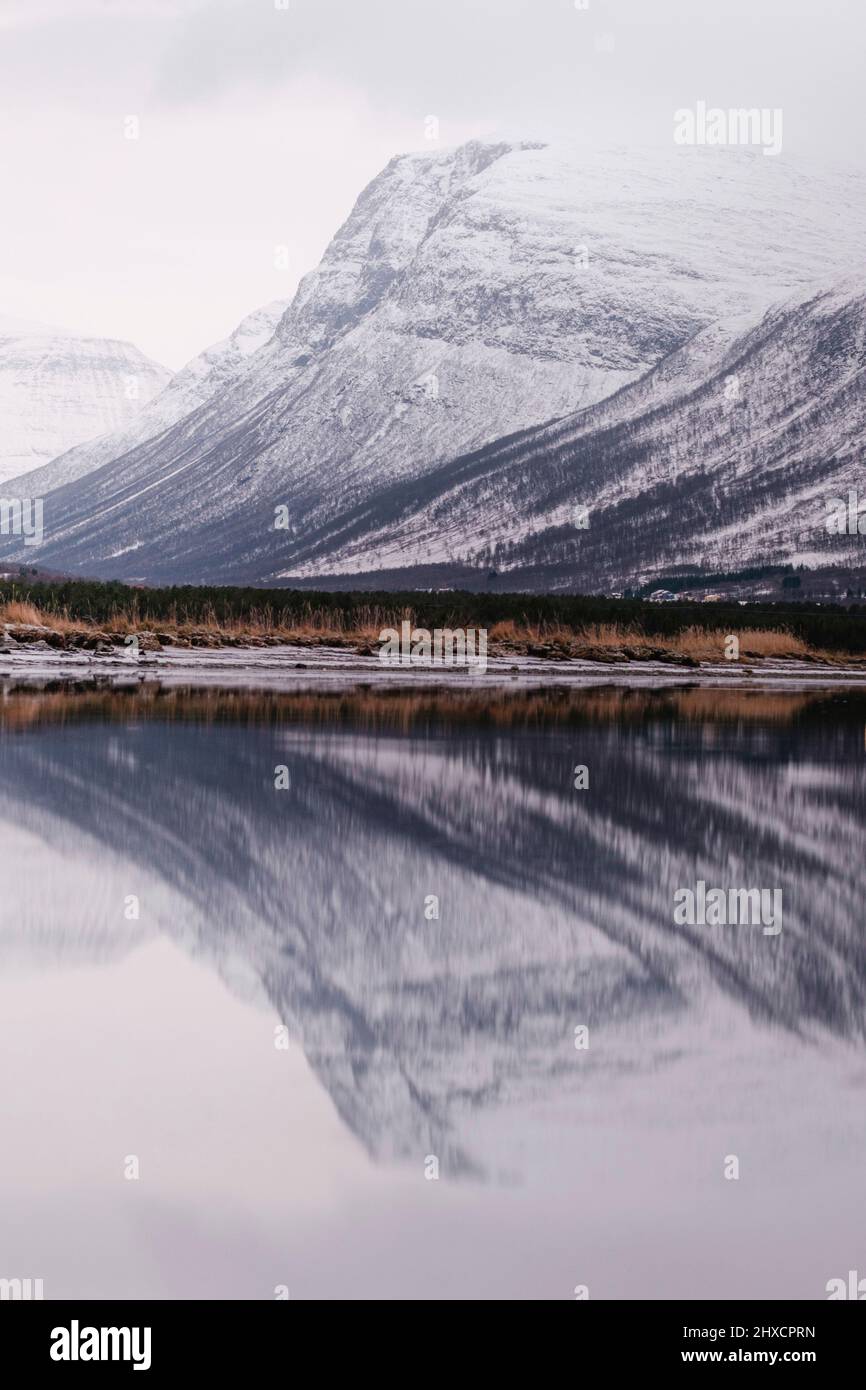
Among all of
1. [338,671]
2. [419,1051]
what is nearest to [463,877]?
[419,1051]

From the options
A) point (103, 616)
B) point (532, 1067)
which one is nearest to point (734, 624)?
point (103, 616)

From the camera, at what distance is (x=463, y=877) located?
50.0 feet

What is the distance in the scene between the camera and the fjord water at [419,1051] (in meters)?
7.28

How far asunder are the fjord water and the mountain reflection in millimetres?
42

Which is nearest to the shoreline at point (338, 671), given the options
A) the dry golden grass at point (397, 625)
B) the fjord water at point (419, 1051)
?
the dry golden grass at point (397, 625)

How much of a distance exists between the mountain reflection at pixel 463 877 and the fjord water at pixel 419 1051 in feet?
0.14

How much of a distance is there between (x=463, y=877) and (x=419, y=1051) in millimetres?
5790

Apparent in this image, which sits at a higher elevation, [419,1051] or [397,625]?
[397,625]

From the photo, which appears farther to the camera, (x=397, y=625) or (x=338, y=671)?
(x=397, y=625)

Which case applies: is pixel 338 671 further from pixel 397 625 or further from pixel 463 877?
pixel 463 877

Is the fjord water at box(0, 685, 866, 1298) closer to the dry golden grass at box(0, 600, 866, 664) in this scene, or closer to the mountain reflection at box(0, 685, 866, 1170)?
the mountain reflection at box(0, 685, 866, 1170)
